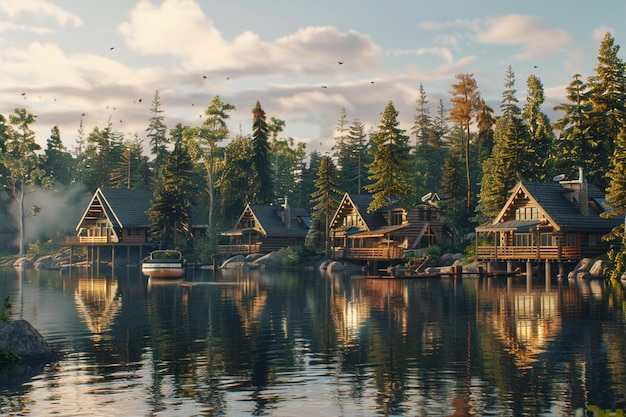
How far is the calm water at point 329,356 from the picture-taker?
20.0 m

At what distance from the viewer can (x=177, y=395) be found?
21062 mm

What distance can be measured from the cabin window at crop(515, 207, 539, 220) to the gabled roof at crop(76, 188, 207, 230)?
51.2 metres

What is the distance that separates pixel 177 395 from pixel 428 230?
7489cm

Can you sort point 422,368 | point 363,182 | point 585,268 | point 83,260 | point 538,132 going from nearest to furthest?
point 422,368
point 585,268
point 538,132
point 83,260
point 363,182

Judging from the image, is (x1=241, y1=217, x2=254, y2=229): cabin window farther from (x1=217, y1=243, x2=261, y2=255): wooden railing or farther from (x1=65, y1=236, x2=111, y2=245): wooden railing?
(x1=65, y1=236, x2=111, y2=245): wooden railing

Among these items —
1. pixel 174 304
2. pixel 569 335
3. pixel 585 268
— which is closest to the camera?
pixel 569 335

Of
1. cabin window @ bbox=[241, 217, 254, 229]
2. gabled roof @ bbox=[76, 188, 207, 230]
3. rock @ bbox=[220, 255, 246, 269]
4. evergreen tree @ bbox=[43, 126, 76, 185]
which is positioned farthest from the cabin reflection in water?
evergreen tree @ bbox=[43, 126, 76, 185]

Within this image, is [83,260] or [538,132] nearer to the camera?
[538,132]

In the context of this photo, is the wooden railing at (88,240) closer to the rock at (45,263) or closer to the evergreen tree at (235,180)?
A: the rock at (45,263)

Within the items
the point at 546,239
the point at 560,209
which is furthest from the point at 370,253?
the point at 560,209

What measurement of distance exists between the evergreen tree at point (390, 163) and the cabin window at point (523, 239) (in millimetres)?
19252

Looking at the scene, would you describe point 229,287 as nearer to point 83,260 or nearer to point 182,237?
point 182,237

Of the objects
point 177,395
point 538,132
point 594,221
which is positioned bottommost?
point 177,395

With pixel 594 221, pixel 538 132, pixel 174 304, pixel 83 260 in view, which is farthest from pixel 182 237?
pixel 174 304
